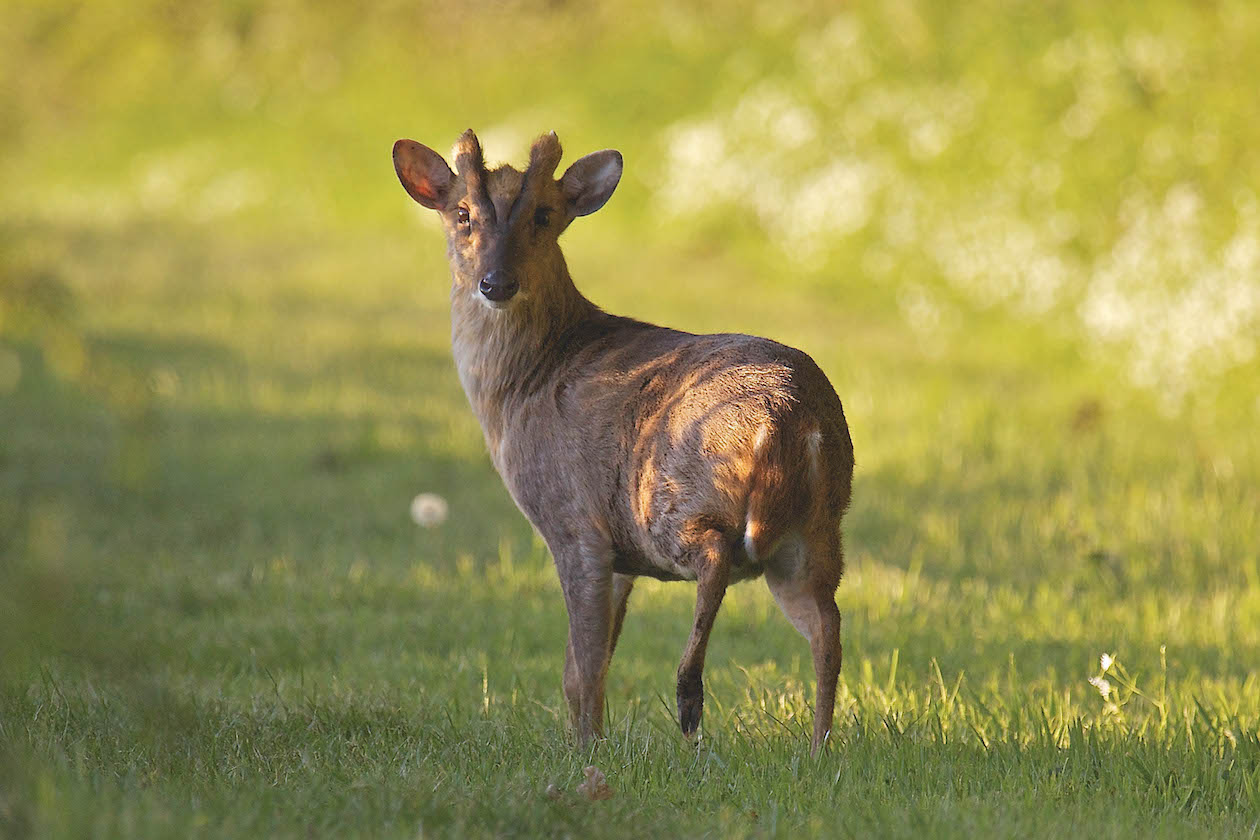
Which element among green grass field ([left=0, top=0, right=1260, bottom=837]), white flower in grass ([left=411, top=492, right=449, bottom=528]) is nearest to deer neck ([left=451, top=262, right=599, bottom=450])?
green grass field ([left=0, top=0, right=1260, bottom=837])

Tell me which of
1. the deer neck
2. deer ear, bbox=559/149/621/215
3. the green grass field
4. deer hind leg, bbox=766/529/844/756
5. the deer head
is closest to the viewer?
the green grass field

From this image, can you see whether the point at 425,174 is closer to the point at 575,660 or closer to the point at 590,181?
the point at 590,181

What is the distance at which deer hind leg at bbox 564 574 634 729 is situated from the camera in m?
4.53

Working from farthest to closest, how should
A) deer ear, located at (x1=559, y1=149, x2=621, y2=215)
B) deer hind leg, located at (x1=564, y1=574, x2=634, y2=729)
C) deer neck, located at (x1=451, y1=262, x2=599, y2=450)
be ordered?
deer ear, located at (x1=559, y1=149, x2=621, y2=215), deer neck, located at (x1=451, y1=262, x2=599, y2=450), deer hind leg, located at (x1=564, y1=574, x2=634, y2=729)

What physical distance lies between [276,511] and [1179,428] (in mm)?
5985

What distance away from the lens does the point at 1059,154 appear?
12906 millimetres

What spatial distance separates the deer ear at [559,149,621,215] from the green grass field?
5.49ft

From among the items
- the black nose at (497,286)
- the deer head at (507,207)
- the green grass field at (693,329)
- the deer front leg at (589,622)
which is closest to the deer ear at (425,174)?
the deer head at (507,207)

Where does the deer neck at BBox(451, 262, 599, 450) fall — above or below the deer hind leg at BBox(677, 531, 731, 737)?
above

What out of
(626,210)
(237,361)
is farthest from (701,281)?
(237,361)

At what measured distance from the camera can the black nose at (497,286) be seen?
4625 mm

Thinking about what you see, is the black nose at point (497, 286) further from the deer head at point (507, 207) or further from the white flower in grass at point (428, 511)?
the white flower in grass at point (428, 511)

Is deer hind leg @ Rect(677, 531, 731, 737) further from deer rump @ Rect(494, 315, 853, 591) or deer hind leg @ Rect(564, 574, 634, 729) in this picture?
deer hind leg @ Rect(564, 574, 634, 729)

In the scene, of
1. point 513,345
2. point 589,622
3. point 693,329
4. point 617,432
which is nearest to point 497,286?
point 513,345
